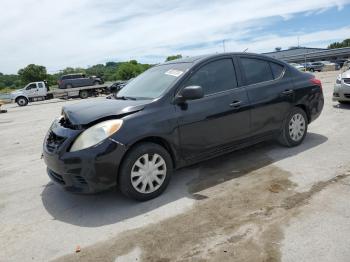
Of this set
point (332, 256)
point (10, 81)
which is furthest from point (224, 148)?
point (10, 81)

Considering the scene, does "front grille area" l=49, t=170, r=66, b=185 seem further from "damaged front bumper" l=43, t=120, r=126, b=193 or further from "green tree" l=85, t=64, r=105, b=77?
"green tree" l=85, t=64, r=105, b=77

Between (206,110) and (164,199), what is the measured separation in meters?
1.28

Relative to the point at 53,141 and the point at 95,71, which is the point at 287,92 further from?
the point at 95,71

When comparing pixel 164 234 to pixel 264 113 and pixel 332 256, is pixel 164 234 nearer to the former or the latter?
pixel 332 256

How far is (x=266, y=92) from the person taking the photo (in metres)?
5.15

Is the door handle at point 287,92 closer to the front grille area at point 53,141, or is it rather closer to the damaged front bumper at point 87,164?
the damaged front bumper at point 87,164

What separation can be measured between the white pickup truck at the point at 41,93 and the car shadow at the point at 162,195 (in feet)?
90.3

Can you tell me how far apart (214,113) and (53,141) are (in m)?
2.07

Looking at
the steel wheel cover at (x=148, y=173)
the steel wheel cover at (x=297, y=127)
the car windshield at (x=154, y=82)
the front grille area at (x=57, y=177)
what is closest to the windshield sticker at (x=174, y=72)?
the car windshield at (x=154, y=82)

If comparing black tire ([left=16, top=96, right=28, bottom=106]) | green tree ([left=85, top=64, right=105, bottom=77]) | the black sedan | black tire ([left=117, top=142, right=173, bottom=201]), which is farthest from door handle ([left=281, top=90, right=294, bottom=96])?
green tree ([left=85, top=64, right=105, bottom=77])

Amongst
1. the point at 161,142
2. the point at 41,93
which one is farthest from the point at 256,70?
the point at 41,93

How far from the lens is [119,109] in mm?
3965

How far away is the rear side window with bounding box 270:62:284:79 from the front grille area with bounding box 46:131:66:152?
3.45 meters

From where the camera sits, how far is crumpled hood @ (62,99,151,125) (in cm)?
387
